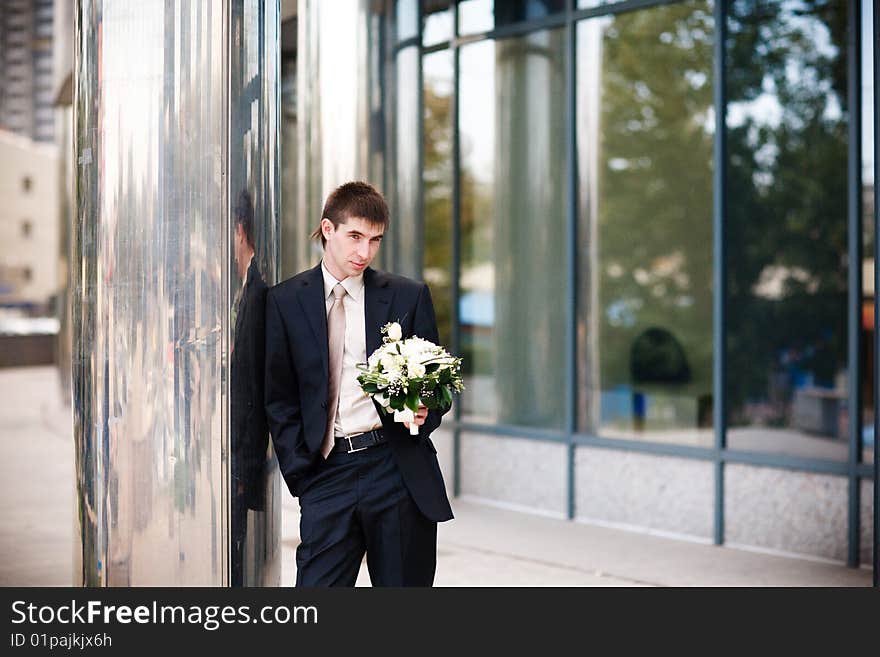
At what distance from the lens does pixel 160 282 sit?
3.77 m

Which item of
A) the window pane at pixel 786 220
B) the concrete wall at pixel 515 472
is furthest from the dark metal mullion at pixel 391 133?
the window pane at pixel 786 220

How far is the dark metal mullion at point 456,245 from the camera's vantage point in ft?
32.7

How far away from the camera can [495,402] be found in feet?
32.7

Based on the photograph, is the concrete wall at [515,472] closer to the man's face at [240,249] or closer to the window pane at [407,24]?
the window pane at [407,24]

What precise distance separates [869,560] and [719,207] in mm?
2571

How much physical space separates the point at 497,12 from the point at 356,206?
21.2 feet

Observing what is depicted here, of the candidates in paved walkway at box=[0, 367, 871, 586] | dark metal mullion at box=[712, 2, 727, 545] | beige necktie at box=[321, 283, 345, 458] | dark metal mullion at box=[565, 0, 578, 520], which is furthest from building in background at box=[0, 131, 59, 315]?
beige necktie at box=[321, 283, 345, 458]

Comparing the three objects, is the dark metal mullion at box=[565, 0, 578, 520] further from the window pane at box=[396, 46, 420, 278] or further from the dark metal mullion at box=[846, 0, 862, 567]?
the dark metal mullion at box=[846, 0, 862, 567]

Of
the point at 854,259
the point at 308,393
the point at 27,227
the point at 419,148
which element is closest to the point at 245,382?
the point at 308,393

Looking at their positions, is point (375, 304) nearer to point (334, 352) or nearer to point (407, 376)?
point (334, 352)

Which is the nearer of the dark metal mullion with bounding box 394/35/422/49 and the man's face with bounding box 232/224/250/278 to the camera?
the man's face with bounding box 232/224/250/278

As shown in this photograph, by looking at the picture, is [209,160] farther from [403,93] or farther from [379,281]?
[403,93]

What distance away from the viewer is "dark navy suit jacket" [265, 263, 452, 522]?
12.3 ft
